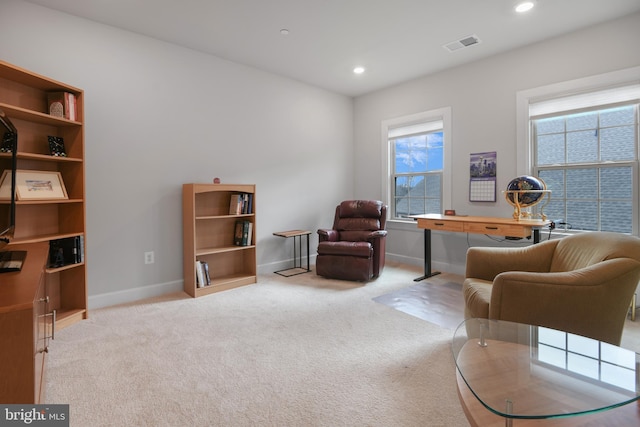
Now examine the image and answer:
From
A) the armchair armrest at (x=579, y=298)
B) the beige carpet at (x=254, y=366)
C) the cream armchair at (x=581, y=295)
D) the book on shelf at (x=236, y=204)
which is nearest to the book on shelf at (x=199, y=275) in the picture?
the beige carpet at (x=254, y=366)

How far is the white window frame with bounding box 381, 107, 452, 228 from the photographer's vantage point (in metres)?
4.23

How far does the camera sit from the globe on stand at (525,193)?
3.28m

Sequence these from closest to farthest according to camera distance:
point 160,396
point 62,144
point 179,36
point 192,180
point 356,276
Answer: point 160,396, point 62,144, point 179,36, point 192,180, point 356,276

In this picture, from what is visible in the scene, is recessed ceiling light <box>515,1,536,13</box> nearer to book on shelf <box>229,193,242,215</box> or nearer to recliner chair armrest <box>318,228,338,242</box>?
recliner chair armrest <box>318,228,338,242</box>

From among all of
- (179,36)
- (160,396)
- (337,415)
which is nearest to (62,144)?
(179,36)

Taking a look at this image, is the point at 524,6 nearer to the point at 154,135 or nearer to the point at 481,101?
the point at 481,101

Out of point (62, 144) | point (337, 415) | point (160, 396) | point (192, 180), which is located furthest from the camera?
point (192, 180)

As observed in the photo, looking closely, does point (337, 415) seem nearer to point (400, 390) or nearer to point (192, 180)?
point (400, 390)

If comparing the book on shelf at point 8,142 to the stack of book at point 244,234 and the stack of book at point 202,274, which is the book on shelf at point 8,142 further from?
the stack of book at point 244,234

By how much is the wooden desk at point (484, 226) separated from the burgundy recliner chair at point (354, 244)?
1.74 feet

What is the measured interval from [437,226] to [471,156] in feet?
3.45

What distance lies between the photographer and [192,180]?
11.8ft

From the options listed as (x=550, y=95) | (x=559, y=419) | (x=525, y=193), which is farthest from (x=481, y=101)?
(x=559, y=419)

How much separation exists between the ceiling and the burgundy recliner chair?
187cm
